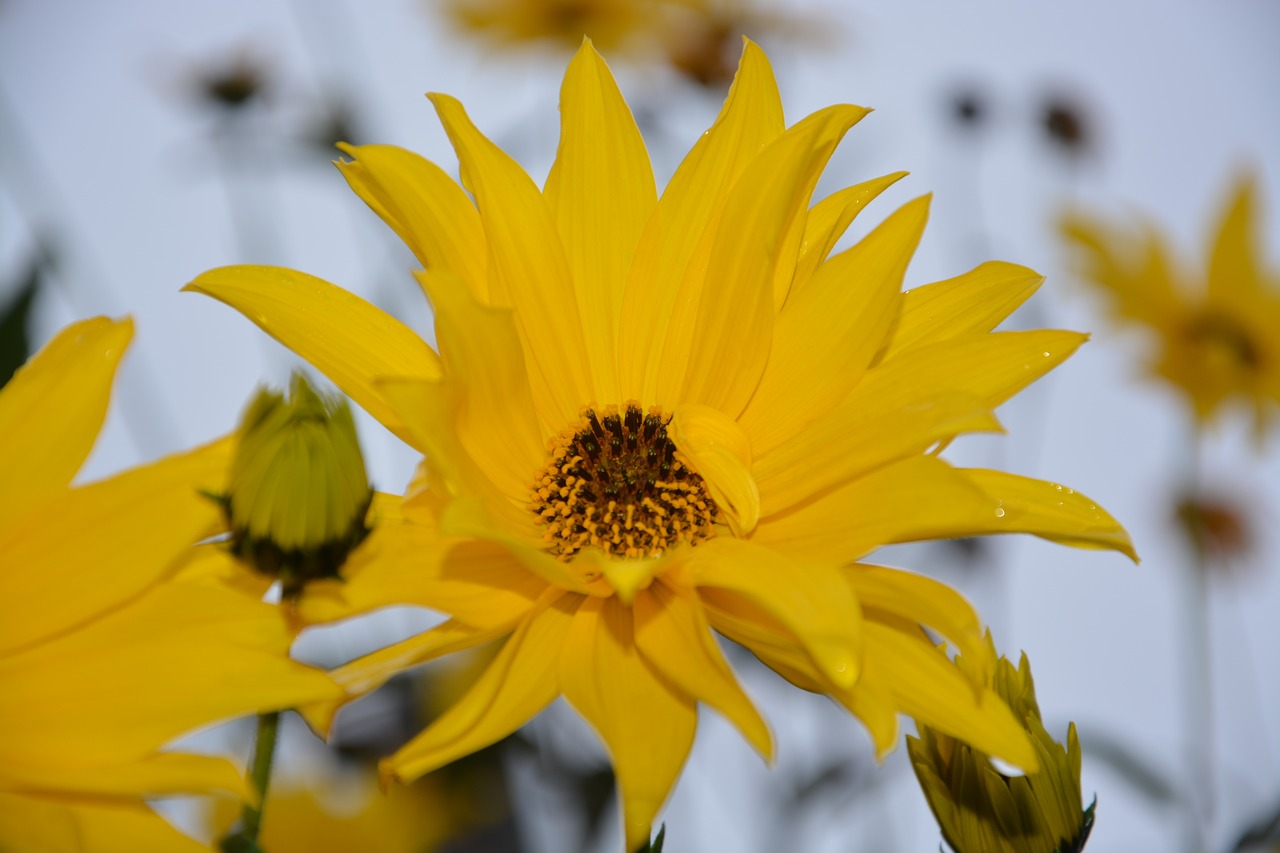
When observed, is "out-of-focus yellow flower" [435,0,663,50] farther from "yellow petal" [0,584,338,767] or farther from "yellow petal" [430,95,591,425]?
"yellow petal" [0,584,338,767]

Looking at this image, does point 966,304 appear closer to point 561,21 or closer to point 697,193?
point 697,193

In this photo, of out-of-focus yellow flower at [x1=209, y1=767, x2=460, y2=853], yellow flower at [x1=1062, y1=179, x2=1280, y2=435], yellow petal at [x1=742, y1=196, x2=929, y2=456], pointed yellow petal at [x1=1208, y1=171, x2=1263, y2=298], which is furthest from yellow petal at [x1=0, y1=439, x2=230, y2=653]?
pointed yellow petal at [x1=1208, y1=171, x2=1263, y2=298]

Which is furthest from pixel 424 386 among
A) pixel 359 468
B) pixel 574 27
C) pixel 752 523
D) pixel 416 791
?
pixel 574 27

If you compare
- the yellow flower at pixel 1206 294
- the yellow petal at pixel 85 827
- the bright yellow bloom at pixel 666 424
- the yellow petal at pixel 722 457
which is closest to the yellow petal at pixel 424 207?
the bright yellow bloom at pixel 666 424

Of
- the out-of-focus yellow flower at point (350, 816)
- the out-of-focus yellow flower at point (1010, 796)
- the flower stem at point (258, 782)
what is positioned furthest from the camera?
the out-of-focus yellow flower at point (350, 816)

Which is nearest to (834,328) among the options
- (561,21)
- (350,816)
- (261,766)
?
(261,766)

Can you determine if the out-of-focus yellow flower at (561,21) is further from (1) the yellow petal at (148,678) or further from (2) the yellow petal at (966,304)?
(1) the yellow petal at (148,678)

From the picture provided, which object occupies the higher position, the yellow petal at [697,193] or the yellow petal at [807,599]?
the yellow petal at [697,193]
